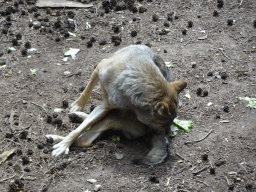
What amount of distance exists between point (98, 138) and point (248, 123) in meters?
3.20

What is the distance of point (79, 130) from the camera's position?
6.54 m

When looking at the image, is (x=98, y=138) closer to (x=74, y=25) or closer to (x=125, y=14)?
(x=74, y=25)

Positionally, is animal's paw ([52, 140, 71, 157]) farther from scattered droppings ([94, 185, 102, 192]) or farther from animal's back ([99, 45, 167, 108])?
animal's back ([99, 45, 167, 108])

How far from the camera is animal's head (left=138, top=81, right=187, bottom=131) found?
5855 millimetres

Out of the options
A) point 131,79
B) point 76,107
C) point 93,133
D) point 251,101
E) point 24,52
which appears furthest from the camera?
point 24,52

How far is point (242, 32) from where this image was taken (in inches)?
396

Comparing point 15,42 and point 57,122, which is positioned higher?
point 15,42

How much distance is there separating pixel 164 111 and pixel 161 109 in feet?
0.22

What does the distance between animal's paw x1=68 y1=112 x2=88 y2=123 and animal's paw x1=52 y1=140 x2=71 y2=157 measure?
760 mm

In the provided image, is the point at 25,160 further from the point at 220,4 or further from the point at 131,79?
the point at 220,4

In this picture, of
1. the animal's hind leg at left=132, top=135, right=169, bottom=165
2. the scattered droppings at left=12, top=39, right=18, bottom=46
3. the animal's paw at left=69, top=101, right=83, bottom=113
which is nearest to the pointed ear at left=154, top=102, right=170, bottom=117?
the animal's hind leg at left=132, top=135, right=169, bottom=165

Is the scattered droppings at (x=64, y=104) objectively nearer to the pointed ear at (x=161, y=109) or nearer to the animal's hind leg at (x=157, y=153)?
the animal's hind leg at (x=157, y=153)

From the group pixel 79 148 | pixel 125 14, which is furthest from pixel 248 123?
pixel 125 14

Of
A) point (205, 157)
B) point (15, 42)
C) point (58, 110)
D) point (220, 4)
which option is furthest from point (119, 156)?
point (220, 4)
